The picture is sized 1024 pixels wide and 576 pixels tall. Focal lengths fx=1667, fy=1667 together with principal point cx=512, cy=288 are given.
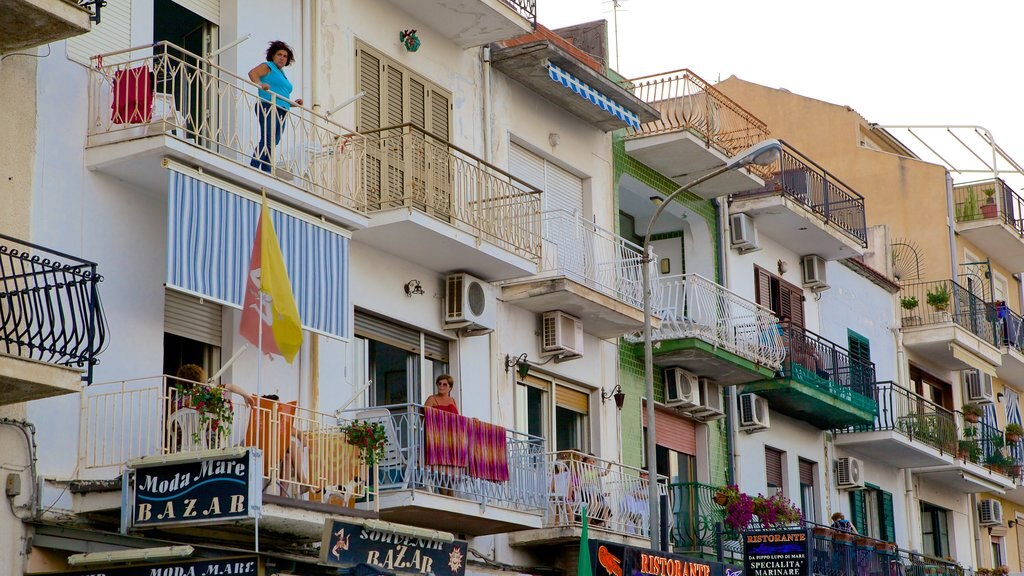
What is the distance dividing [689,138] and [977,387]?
13.9 meters

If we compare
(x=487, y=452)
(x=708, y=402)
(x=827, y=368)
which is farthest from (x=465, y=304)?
(x=827, y=368)

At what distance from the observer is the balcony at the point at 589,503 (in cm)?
1981

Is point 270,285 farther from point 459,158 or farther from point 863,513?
point 863,513

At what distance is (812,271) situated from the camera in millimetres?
29641

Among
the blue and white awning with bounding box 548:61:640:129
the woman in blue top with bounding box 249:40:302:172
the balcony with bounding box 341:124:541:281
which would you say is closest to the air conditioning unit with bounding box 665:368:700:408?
the blue and white awning with bounding box 548:61:640:129

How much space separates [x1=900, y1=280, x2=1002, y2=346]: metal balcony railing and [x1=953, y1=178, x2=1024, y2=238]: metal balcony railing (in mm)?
2100

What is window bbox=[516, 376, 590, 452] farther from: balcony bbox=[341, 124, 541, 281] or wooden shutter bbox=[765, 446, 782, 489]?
wooden shutter bbox=[765, 446, 782, 489]

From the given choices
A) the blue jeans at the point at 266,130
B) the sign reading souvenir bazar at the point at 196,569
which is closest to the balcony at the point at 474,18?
the blue jeans at the point at 266,130

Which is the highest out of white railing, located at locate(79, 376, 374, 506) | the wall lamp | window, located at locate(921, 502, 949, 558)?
the wall lamp

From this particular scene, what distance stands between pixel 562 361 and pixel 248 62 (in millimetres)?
6473

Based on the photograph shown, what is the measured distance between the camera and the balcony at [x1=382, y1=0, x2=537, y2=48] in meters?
19.9

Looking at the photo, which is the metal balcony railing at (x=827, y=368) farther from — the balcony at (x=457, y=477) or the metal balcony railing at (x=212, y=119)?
the metal balcony railing at (x=212, y=119)

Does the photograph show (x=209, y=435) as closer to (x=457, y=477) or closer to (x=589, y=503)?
(x=457, y=477)

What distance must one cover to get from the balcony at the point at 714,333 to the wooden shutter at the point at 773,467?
6.92ft
